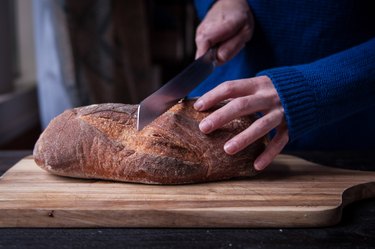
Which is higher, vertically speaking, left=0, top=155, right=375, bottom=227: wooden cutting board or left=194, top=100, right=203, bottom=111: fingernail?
left=194, top=100, right=203, bottom=111: fingernail

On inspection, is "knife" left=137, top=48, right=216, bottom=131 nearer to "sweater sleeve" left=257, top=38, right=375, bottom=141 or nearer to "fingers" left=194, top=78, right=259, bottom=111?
"fingers" left=194, top=78, right=259, bottom=111

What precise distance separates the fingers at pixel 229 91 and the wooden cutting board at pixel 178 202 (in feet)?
0.59

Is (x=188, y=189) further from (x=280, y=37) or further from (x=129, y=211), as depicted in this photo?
(x=280, y=37)

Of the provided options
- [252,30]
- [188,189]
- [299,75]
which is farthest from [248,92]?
[252,30]

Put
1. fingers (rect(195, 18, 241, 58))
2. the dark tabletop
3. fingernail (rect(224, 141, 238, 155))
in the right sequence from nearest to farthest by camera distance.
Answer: the dark tabletop, fingernail (rect(224, 141, 238, 155)), fingers (rect(195, 18, 241, 58))

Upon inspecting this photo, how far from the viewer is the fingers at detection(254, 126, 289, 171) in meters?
1.08

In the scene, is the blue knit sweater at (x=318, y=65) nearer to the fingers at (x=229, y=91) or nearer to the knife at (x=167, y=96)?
the fingers at (x=229, y=91)

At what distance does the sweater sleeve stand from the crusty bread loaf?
13 cm

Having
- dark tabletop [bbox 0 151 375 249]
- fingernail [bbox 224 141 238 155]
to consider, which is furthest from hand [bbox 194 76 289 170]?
dark tabletop [bbox 0 151 375 249]

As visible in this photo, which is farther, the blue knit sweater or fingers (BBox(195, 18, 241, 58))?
fingers (BBox(195, 18, 241, 58))

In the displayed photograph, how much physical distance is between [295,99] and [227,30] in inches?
18.1

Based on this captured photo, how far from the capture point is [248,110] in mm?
1035

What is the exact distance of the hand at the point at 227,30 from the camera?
142 centimetres

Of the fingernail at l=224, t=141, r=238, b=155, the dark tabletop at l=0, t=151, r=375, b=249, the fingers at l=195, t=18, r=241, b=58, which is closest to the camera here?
the dark tabletop at l=0, t=151, r=375, b=249
